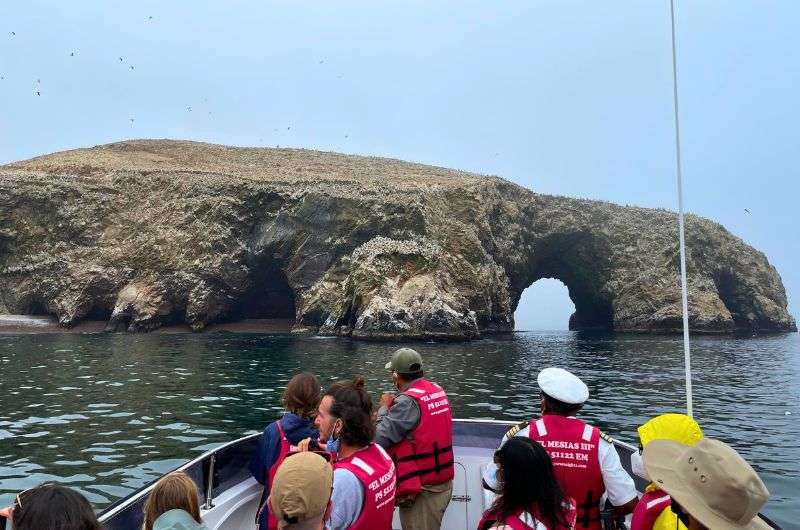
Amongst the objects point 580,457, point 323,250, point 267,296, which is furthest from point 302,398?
point 267,296

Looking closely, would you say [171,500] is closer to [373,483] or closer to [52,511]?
[52,511]

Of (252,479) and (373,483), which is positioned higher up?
(373,483)

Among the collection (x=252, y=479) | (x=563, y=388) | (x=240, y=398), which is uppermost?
(x=563, y=388)

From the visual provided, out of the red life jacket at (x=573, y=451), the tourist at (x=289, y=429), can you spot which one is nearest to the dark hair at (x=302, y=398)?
the tourist at (x=289, y=429)

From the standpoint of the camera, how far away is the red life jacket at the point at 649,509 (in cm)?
330

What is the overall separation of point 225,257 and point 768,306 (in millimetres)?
64163

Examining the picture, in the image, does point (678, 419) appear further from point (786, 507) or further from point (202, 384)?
point (202, 384)

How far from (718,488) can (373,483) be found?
6.37ft

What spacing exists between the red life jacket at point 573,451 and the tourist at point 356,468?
3.38 feet

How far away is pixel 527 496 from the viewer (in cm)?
274

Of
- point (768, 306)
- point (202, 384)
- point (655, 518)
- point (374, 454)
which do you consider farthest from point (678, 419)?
point (768, 306)

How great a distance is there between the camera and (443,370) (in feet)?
80.5

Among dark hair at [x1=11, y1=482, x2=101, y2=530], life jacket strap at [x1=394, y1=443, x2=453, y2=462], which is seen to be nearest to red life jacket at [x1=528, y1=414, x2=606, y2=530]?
life jacket strap at [x1=394, y1=443, x2=453, y2=462]

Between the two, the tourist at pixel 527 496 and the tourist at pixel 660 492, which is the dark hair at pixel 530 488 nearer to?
the tourist at pixel 527 496
